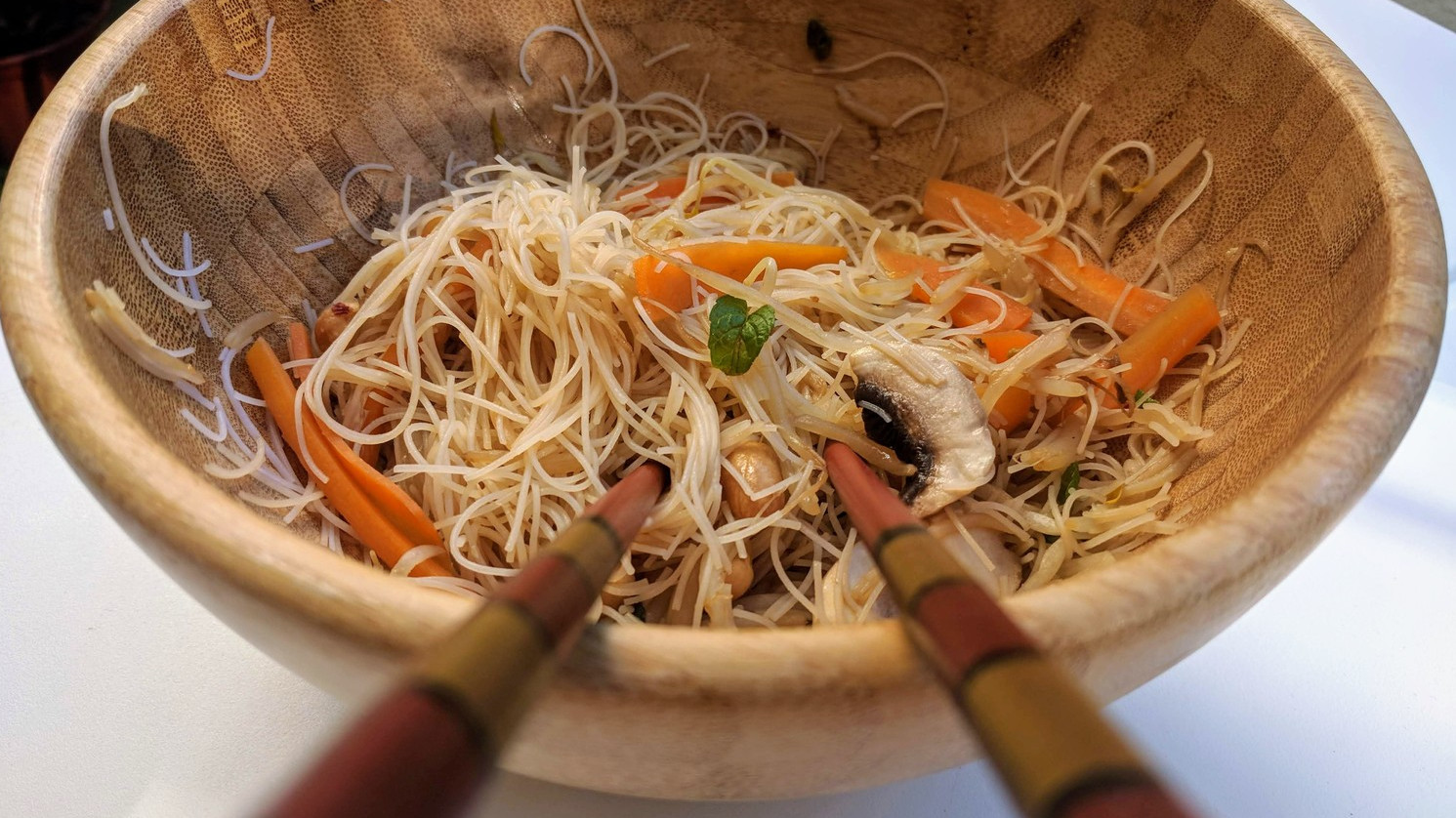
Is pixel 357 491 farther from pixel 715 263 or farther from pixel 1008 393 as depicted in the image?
pixel 1008 393

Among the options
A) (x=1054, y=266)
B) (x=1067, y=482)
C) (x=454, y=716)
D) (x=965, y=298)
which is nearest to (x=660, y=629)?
(x=454, y=716)

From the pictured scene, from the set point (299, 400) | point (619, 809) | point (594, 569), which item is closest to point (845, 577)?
point (619, 809)

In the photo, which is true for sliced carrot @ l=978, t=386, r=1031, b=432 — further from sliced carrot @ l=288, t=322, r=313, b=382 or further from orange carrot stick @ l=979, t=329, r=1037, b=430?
sliced carrot @ l=288, t=322, r=313, b=382

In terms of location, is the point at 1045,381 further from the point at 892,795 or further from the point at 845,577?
the point at 892,795

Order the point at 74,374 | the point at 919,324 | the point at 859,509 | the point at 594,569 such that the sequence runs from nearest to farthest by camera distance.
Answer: the point at 594,569 < the point at 74,374 < the point at 859,509 < the point at 919,324

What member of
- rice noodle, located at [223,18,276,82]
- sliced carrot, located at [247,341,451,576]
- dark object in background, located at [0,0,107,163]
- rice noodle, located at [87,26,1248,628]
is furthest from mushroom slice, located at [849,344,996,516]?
dark object in background, located at [0,0,107,163]

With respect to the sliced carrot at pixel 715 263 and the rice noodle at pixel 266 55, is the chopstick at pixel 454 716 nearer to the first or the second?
the sliced carrot at pixel 715 263
